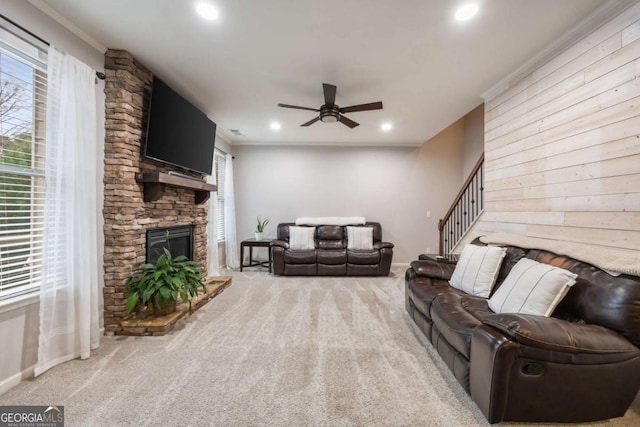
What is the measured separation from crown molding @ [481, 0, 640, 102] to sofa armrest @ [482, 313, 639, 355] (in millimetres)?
2231

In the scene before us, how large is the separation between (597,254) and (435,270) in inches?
49.9

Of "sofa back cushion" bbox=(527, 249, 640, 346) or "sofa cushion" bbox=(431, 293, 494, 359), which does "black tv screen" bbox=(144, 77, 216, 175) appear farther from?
"sofa back cushion" bbox=(527, 249, 640, 346)

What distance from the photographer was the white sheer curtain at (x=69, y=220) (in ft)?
6.14

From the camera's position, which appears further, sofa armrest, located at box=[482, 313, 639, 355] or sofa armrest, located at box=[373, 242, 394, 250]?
sofa armrest, located at box=[373, 242, 394, 250]

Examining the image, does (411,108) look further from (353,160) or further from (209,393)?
(209,393)

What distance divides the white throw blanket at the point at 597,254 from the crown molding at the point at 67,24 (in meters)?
4.25

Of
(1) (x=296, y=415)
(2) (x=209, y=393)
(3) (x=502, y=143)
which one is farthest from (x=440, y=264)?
(2) (x=209, y=393)

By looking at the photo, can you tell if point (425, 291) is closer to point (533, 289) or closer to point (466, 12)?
point (533, 289)

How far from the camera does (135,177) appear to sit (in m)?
2.54

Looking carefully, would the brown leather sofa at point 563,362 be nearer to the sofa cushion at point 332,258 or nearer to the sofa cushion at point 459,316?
the sofa cushion at point 459,316

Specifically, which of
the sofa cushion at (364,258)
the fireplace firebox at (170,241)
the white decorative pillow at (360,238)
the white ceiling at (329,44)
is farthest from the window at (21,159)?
the white decorative pillow at (360,238)

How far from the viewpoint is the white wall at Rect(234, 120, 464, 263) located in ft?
18.7

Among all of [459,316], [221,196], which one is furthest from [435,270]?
[221,196]

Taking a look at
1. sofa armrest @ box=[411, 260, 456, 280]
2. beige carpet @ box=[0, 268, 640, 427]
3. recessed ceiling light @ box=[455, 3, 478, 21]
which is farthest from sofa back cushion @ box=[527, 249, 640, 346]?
recessed ceiling light @ box=[455, 3, 478, 21]
